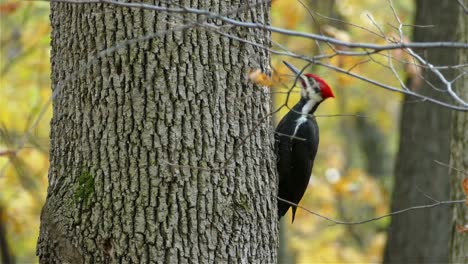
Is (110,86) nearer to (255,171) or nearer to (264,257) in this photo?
(255,171)

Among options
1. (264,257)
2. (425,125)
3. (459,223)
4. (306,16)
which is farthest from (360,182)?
(264,257)

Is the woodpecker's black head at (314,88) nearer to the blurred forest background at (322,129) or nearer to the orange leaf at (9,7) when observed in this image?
the blurred forest background at (322,129)

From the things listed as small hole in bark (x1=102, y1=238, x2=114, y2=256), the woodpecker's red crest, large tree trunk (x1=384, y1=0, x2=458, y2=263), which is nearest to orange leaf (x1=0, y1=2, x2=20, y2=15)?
large tree trunk (x1=384, y1=0, x2=458, y2=263)

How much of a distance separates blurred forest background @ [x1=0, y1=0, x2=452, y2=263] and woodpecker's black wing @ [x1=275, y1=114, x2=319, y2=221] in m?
1.58

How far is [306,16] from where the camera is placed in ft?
39.3

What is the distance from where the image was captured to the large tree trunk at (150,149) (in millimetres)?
3395

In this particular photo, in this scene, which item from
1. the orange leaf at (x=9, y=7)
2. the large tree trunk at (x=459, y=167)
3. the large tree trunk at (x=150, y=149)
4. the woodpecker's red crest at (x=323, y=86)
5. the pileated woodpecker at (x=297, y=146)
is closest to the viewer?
the large tree trunk at (x=150, y=149)

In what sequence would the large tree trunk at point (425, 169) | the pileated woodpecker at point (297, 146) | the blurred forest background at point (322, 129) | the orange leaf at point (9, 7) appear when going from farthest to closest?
the blurred forest background at point (322, 129) → the orange leaf at point (9, 7) → the large tree trunk at point (425, 169) → the pileated woodpecker at point (297, 146)

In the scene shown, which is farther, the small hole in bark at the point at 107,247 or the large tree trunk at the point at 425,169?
the large tree trunk at the point at 425,169

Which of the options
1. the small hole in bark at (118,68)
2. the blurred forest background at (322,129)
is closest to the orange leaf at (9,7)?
the blurred forest background at (322,129)

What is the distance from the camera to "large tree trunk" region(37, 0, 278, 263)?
11.1ft

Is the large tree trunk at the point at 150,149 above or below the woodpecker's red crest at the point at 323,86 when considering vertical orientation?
below

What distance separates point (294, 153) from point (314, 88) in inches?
17.2

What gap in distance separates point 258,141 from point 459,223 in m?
1.82
